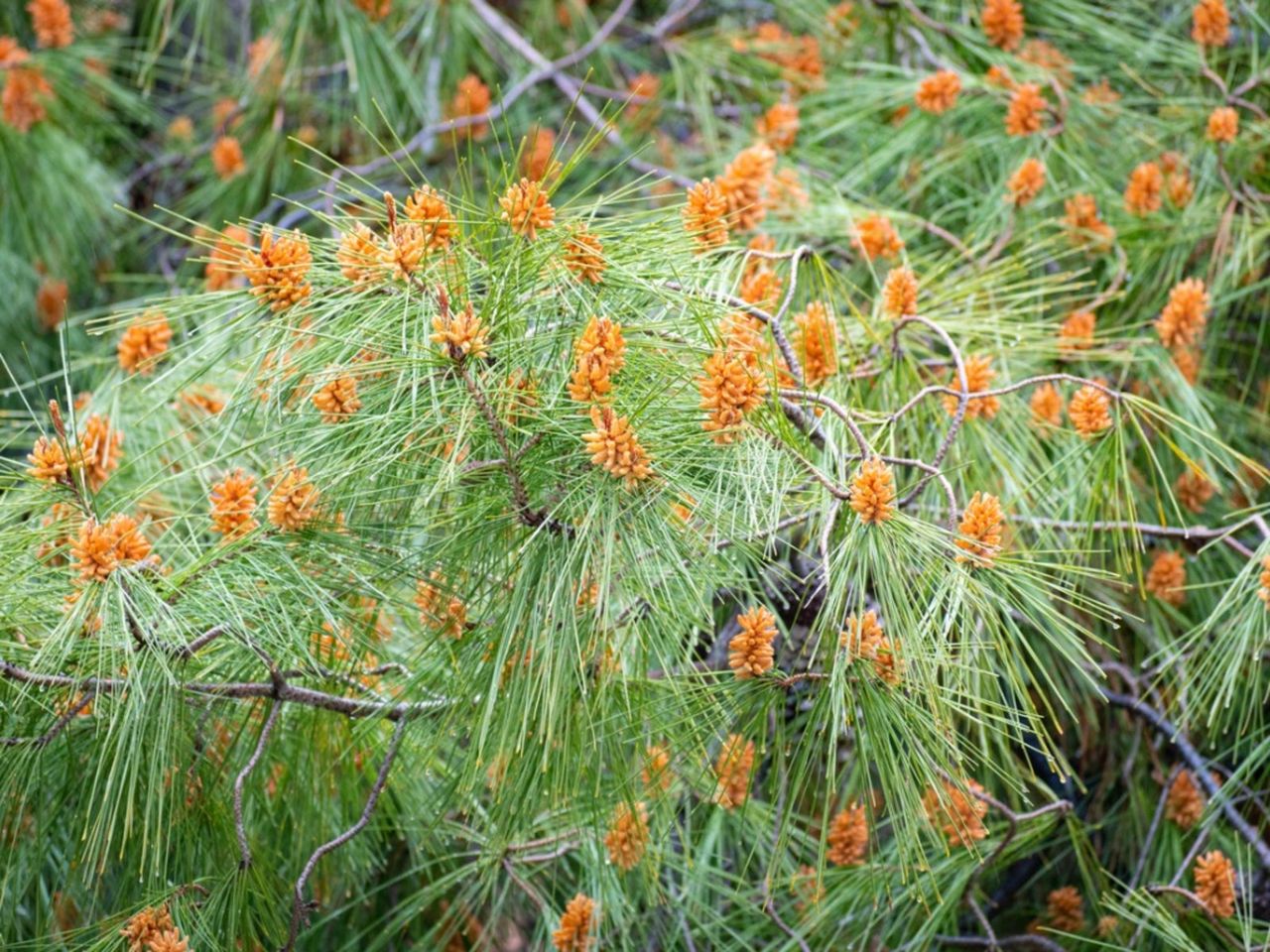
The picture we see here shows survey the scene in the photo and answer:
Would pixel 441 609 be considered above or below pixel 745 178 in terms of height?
below

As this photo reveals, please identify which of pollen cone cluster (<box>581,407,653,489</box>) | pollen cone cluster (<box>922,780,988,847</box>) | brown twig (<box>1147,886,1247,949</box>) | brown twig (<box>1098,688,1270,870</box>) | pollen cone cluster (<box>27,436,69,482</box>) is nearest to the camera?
pollen cone cluster (<box>581,407,653,489</box>)

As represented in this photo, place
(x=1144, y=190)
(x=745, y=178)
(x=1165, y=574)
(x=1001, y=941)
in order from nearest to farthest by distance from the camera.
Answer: (x=745, y=178)
(x=1001, y=941)
(x=1165, y=574)
(x=1144, y=190)

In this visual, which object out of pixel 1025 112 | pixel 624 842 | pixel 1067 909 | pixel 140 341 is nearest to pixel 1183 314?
pixel 1025 112

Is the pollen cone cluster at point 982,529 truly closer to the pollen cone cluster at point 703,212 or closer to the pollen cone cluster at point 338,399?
the pollen cone cluster at point 703,212

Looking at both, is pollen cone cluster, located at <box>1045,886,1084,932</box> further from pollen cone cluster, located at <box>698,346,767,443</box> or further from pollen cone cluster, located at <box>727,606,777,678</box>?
pollen cone cluster, located at <box>698,346,767,443</box>

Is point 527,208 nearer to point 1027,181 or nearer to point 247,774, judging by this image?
point 247,774

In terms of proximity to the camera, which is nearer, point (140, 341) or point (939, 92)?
point (140, 341)

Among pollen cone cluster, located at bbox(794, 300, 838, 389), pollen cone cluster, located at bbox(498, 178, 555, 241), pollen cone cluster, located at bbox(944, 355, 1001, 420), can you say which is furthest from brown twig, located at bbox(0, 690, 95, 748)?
pollen cone cluster, located at bbox(944, 355, 1001, 420)

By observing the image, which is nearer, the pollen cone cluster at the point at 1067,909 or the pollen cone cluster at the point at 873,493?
the pollen cone cluster at the point at 873,493

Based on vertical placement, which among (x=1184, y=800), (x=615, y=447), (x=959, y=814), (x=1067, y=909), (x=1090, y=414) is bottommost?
(x=1067, y=909)

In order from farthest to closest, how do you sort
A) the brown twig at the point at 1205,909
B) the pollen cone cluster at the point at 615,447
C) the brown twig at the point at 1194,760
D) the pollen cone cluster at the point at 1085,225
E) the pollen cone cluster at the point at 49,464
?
the pollen cone cluster at the point at 1085,225 → the brown twig at the point at 1194,760 → the brown twig at the point at 1205,909 → the pollen cone cluster at the point at 49,464 → the pollen cone cluster at the point at 615,447

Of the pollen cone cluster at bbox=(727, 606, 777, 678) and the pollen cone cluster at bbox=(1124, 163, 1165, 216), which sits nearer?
the pollen cone cluster at bbox=(727, 606, 777, 678)

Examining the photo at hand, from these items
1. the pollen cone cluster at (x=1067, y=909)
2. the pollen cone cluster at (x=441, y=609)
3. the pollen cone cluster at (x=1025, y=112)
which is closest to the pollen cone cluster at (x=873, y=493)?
the pollen cone cluster at (x=441, y=609)

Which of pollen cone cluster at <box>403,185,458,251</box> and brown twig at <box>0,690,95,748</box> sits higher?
pollen cone cluster at <box>403,185,458,251</box>
